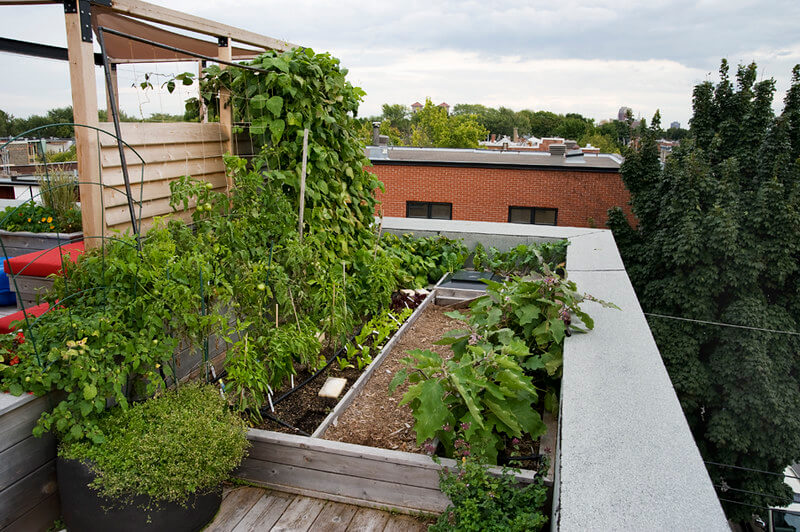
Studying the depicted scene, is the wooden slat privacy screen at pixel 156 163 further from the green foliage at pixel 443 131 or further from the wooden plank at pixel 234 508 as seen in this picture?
the green foliage at pixel 443 131

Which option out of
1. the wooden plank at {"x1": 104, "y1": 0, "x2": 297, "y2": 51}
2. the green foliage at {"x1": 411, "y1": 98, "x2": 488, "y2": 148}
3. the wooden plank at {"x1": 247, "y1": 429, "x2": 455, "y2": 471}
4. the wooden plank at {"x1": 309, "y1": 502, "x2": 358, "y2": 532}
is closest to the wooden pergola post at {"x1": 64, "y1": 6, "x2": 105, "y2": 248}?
the wooden plank at {"x1": 104, "y1": 0, "x2": 297, "y2": 51}

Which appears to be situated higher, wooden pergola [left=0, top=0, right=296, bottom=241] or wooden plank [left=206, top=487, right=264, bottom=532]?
wooden pergola [left=0, top=0, right=296, bottom=241]

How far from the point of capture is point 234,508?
2.68m

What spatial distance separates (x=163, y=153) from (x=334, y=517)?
7.99 ft

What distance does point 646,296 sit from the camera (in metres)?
16.8

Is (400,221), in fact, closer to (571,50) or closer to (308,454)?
(308,454)

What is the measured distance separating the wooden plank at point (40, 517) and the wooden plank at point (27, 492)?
0.02m

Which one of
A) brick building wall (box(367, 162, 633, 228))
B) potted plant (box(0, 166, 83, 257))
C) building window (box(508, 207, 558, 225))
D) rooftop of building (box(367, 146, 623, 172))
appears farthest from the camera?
rooftop of building (box(367, 146, 623, 172))

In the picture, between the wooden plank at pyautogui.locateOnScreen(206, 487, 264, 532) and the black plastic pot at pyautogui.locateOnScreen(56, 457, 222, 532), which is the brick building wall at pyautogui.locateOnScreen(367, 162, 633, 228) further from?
the black plastic pot at pyautogui.locateOnScreen(56, 457, 222, 532)

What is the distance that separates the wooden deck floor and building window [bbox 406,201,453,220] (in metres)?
18.4

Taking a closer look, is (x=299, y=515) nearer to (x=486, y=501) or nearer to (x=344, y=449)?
A: (x=344, y=449)

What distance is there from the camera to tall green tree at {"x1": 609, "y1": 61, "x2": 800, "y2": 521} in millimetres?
13945

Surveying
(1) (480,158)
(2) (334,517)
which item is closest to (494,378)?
(2) (334,517)

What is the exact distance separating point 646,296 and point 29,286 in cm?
1672
